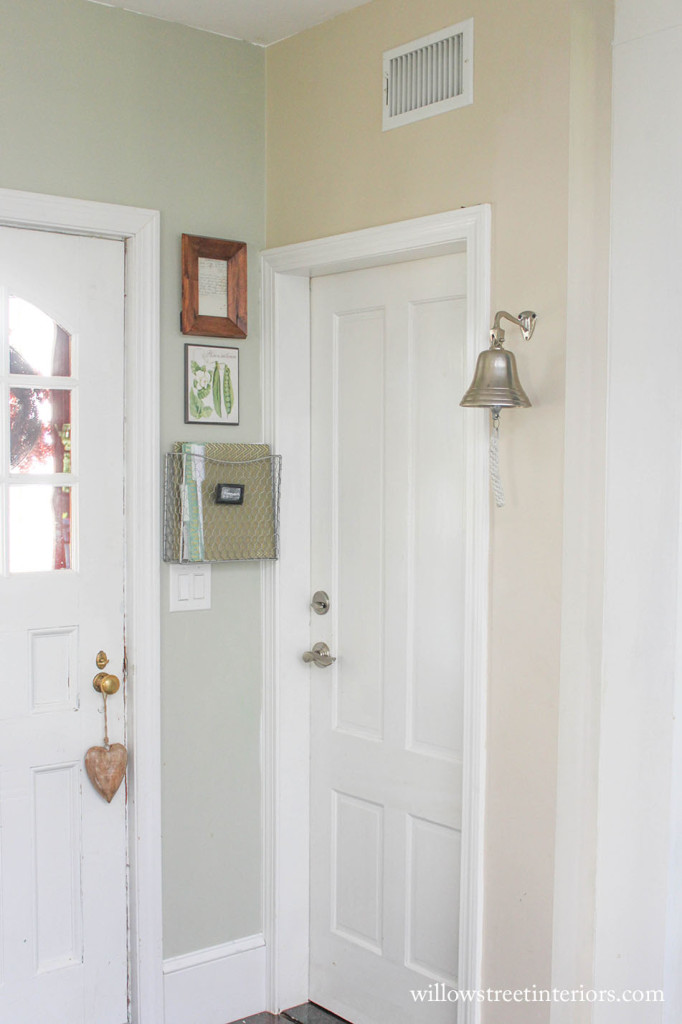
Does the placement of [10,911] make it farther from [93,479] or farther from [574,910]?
[574,910]

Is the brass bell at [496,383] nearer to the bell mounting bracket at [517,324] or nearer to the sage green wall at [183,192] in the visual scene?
the bell mounting bracket at [517,324]

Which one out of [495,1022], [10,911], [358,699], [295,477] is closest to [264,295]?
[295,477]

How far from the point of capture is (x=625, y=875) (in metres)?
2.09

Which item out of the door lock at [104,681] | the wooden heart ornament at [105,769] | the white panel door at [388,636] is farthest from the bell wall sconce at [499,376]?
the wooden heart ornament at [105,769]

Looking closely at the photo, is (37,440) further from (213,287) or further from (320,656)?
(320,656)

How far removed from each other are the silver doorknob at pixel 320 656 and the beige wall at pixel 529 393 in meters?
0.62

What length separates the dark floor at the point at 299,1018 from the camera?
2.70m

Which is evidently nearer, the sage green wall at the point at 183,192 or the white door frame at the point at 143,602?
the sage green wall at the point at 183,192

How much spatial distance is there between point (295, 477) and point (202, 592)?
1.35 feet

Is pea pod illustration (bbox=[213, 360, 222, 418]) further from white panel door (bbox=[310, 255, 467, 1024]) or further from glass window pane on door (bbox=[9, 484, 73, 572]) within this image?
glass window pane on door (bbox=[9, 484, 73, 572])

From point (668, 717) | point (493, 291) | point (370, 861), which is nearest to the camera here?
point (668, 717)

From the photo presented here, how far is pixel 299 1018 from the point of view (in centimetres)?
272

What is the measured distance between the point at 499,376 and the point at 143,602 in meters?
1.12

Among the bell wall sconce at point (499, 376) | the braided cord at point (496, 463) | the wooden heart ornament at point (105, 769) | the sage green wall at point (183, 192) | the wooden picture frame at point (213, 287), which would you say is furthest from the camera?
the wooden picture frame at point (213, 287)
